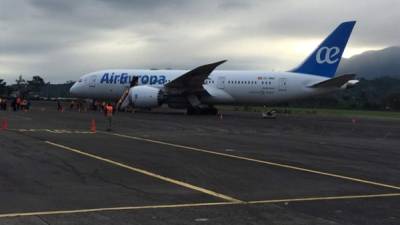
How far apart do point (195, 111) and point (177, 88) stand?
280 cm

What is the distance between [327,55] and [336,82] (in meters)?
2.98

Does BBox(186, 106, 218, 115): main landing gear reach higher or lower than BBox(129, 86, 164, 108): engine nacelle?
lower

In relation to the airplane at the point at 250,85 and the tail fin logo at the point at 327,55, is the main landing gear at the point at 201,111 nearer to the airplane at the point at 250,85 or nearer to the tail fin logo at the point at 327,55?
the airplane at the point at 250,85

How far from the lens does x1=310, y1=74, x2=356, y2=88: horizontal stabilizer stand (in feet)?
125

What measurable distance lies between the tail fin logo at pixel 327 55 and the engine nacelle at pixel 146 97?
11662 mm

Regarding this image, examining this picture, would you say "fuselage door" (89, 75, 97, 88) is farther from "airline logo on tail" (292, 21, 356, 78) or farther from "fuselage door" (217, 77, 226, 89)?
"airline logo on tail" (292, 21, 356, 78)

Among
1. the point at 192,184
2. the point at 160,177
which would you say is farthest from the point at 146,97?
the point at 192,184

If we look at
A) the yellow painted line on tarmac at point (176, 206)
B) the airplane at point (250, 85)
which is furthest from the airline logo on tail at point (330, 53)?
the yellow painted line on tarmac at point (176, 206)

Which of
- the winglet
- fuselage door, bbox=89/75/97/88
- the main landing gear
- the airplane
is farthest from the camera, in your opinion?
fuselage door, bbox=89/75/97/88

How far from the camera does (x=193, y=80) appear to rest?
133 ft

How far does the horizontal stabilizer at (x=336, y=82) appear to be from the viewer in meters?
38.2

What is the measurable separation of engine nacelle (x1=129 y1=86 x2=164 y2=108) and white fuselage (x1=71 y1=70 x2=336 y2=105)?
126 cm

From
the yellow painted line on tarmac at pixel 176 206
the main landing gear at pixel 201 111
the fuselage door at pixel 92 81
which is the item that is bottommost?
Result: the yellow painted line on tarmac at pixel 176 206

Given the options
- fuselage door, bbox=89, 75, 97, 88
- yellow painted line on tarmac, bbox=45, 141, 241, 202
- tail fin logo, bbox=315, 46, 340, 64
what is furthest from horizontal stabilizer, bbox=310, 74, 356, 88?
yellow painted line on tarmac, bbox=45, 141, 241, 202
